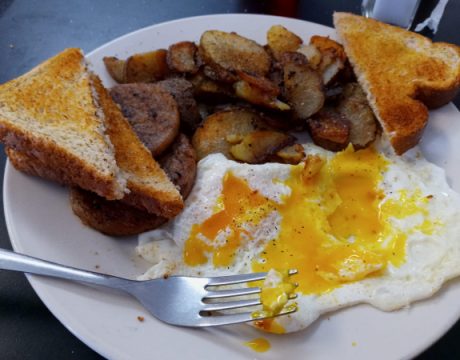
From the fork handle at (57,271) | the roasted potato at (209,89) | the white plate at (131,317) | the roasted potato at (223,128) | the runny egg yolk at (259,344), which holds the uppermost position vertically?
the roasted potato at (209,89)

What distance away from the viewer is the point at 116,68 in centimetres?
216

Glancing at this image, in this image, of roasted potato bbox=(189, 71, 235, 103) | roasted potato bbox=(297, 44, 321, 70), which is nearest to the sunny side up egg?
roasted potato bbox=(189, 71, 235, 103)

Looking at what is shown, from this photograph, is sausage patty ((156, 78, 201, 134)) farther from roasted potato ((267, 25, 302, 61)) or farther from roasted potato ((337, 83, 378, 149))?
roasted potato ((337, 83, 378, 149))

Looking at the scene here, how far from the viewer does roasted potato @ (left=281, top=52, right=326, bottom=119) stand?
6.66 ft

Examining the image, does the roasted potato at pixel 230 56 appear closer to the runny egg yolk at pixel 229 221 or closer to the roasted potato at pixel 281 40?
the roasted potato at pixel 281 40

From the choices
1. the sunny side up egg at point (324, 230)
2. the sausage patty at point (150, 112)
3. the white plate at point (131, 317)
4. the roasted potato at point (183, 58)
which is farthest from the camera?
the roasted potato at point (183, 58)

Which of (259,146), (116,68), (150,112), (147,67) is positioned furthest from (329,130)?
(116,68)

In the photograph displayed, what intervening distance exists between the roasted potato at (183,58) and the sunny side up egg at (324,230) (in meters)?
0.47

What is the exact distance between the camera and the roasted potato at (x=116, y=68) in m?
2.16

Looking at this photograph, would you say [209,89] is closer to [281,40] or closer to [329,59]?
[281,40]

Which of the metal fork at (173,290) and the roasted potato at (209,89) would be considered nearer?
the metal fork at (173,290)

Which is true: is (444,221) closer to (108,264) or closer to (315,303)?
(315,303)

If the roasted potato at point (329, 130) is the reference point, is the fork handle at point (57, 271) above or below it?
below

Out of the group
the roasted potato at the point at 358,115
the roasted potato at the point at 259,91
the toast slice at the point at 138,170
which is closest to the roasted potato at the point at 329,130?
the roasted potato at the point at 358,115
